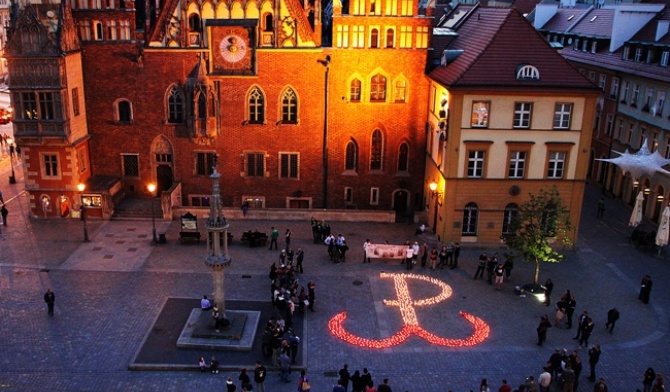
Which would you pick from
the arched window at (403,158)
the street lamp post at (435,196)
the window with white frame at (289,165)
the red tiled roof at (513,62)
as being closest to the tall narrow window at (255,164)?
the window with white frame at (289,165)

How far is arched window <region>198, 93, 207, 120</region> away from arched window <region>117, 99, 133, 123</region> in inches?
206

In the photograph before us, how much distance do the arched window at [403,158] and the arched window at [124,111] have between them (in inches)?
773

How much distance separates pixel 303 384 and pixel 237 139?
82.3 ft

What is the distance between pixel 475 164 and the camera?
38.6 m

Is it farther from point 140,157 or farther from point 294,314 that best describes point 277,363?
point 140,157

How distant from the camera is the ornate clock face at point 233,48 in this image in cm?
4272

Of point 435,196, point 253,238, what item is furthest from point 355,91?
point 253,238

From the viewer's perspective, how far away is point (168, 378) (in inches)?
982

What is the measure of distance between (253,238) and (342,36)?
15.1m

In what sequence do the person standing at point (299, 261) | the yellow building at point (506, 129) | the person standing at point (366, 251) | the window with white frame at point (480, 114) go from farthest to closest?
the window with white frame at point (480, 114), the yellow building at point (506, 129), the person standing at point (366, 251), the person standing at point (299, 261)

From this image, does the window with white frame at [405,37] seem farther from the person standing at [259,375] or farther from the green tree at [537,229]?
the person standing at [259,375]

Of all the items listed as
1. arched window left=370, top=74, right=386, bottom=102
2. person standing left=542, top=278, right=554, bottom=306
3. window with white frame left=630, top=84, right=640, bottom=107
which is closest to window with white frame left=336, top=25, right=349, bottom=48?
arched window left=370, top=74, right=386, bottom=102

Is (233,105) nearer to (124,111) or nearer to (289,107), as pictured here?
(289,107)

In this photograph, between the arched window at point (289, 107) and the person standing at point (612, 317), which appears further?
the arched window at point (289, 107)
